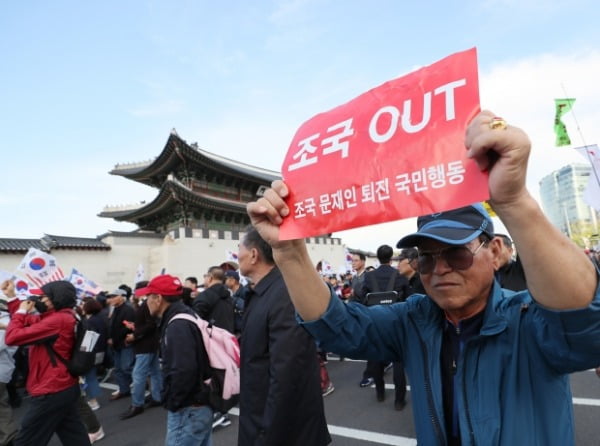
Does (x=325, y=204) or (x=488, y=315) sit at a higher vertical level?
(x=325, y=204)

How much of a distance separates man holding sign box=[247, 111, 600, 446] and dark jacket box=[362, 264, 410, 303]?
3234 millimetres

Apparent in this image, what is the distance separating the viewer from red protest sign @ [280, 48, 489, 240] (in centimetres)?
84

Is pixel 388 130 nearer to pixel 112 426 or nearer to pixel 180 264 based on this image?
pixel 112 426

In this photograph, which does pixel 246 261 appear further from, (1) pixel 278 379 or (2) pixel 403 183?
(2) pixel 403 183

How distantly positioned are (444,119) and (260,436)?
6.04 feet

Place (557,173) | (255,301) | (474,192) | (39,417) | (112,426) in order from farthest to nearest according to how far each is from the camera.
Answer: (557,173) → (112,426) → (39,417) → (255,301) → (474,192)

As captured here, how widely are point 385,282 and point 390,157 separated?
3824 millimetres

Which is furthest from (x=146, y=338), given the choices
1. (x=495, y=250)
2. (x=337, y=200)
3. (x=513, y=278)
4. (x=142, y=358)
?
(x=495, y=250)

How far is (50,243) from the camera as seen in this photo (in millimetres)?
14781

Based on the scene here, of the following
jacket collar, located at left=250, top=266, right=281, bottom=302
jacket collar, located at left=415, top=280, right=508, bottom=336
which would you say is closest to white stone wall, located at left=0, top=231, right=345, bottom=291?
jacket collar, located at left=250, top=266, right=281, bottom=302

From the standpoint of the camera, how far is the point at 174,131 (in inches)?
746

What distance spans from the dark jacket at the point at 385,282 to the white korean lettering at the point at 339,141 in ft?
12.2

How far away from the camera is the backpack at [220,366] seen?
246 cm

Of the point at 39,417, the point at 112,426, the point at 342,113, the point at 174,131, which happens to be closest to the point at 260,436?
the point at 342,113
